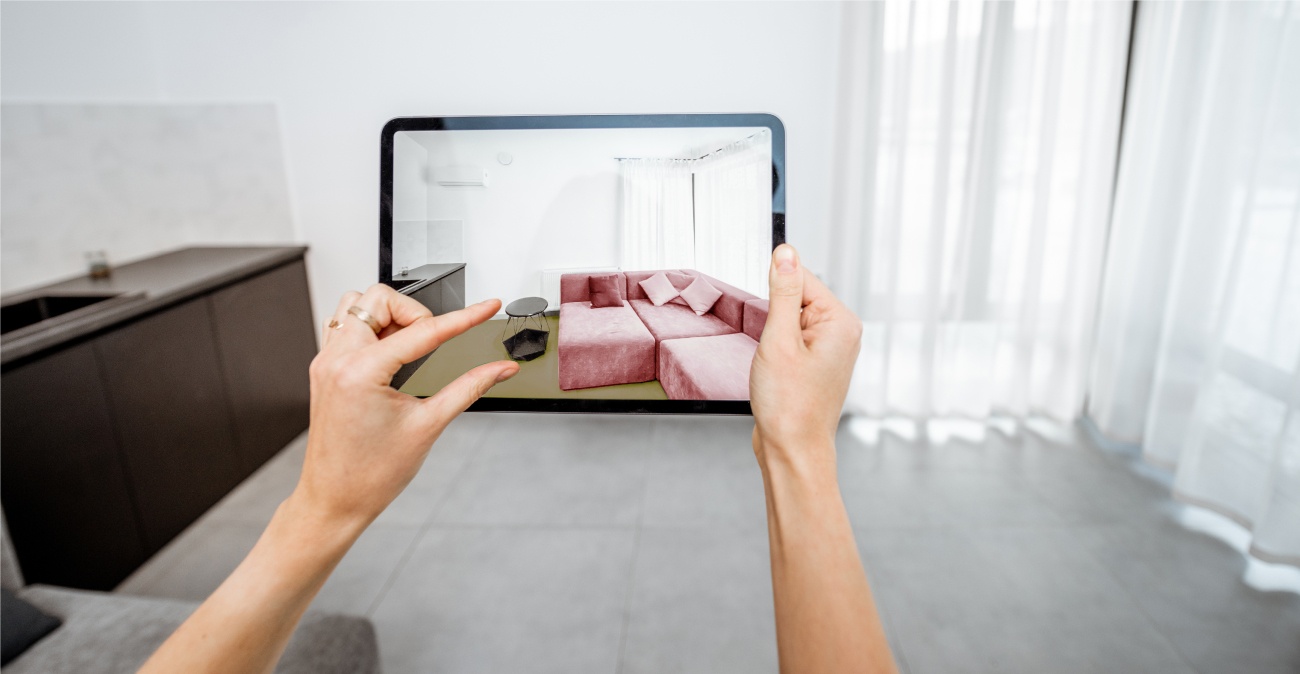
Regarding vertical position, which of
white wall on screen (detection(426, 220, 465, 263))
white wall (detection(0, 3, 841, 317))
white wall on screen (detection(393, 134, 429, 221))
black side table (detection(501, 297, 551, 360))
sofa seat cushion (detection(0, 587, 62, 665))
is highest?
white wall (detection(0, 3, 841, 317))

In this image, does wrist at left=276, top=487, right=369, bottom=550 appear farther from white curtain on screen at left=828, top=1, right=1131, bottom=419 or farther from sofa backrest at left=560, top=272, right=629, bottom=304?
white curtain on screen at left=828, top=1, right=1131, bottom=419

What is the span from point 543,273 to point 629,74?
0.75 meters

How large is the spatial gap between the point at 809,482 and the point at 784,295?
0.22m

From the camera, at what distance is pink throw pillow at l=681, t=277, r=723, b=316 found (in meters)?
1.08

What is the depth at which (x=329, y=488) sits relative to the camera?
0.65 metres

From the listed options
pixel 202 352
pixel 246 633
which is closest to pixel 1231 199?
pixel 246 633

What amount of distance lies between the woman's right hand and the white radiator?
0.45 meters

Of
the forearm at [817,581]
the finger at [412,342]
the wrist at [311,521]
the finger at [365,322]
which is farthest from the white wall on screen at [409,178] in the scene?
the forearm at [817,581]

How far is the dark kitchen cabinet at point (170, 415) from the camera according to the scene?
1.70 meters

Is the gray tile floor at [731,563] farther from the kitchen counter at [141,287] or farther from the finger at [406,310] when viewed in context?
the finger at [406,310]

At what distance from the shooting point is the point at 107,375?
1635 millimetres

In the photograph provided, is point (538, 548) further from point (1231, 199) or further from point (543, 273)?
point (1231, 199)

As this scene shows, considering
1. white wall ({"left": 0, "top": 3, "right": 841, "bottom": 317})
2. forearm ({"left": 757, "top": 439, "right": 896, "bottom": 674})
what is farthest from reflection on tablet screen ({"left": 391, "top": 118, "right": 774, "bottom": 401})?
white wall ({"left": 0, "top": 3, "right": 841, "bottom": 317})

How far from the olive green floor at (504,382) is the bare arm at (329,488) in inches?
13.2
